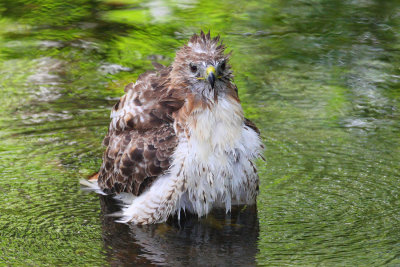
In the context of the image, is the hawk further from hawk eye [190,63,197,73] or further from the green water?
the green water

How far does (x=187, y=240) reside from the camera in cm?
659

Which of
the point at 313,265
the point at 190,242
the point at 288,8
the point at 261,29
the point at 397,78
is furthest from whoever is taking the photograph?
the point at 288,8

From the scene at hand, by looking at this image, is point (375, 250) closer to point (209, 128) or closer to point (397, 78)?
point (209, 128)

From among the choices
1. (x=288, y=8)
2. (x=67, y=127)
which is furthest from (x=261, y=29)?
(x=67, y=127)

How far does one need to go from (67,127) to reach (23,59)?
2.84m

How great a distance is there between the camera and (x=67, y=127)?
8789 mm

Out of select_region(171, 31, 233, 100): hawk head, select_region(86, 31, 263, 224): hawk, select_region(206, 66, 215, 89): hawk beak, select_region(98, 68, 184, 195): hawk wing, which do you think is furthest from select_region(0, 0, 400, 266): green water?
select_region(206, 66, 215, 89): hawk beak

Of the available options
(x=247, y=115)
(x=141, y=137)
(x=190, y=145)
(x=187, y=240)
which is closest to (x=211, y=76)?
(x=190, y=145)

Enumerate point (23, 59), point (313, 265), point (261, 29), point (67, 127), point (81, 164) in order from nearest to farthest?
1. point (313, 265)
2. point (81, 164)
3. point (67, 127)
4. point (23, 59)
5. point (261, 29)

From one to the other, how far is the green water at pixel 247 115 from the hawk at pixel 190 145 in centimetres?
26

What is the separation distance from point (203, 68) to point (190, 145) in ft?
2.27

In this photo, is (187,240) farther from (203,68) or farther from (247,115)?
(247,115)

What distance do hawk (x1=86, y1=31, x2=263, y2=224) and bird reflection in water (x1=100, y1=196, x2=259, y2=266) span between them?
13 cm

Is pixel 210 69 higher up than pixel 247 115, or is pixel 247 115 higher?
pixel 210 69
